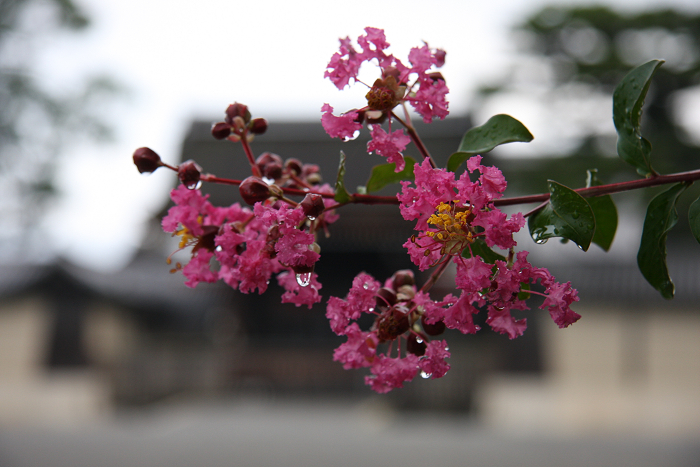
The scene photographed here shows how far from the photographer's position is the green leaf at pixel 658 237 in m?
0.62

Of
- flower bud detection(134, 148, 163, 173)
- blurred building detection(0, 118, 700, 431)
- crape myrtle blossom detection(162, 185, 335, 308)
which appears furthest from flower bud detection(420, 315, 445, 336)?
blurred building detection(0, 118, 700, 431)

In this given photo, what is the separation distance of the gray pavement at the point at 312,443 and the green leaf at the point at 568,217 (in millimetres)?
4977

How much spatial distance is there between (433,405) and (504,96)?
521 centimetres

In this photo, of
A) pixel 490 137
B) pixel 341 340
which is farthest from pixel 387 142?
pixel 341 340

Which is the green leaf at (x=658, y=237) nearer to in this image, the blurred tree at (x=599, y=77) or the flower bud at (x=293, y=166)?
the flower bud at (x=293, y=166)

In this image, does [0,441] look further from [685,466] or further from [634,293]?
[634,293]

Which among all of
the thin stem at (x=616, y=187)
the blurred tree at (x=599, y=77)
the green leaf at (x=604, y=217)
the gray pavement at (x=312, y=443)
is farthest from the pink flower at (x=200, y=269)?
the blurred tree at (x=599, y=77)

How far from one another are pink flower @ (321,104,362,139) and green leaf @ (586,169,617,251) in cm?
29

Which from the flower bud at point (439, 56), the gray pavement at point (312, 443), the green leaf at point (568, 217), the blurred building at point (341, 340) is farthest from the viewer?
the blurred building at point (341, 340)

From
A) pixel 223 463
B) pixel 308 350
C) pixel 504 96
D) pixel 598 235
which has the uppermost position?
pixel 504 96

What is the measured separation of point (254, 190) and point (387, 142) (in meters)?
0.14

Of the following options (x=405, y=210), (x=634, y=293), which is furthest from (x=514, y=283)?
(x=634, y=293)

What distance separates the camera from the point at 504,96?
9.38m

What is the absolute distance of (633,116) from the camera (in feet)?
2.11
